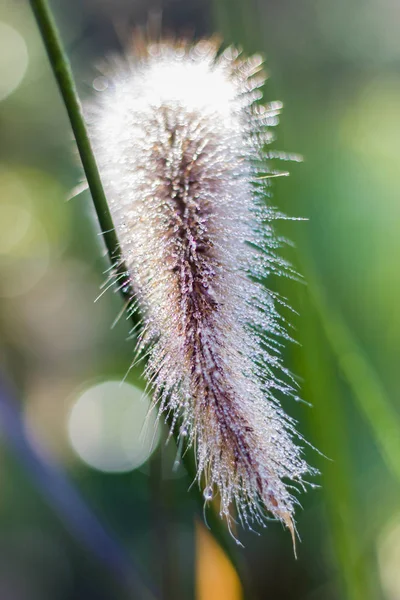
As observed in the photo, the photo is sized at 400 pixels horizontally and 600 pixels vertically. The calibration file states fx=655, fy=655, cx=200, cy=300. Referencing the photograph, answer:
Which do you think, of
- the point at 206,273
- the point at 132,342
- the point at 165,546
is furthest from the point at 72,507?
the point at 206,273

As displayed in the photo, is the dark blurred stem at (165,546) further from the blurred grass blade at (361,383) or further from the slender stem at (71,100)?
the slender stem at (71,100)

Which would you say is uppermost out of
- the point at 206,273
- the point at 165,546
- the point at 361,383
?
the point at 206,273

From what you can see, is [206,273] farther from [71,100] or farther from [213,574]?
[213,574]

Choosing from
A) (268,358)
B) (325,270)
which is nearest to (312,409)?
(268,358)

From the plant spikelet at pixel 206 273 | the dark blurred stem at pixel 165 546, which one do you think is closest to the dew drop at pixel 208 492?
the plant spikelet at pixel 206 273

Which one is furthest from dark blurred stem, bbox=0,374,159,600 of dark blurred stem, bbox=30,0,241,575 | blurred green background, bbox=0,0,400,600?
dark blurred stem, bbox=30,0,241,575

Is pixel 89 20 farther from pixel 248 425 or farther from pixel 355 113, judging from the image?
pixel 248 425

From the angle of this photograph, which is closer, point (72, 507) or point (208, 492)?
point (208, 492)
